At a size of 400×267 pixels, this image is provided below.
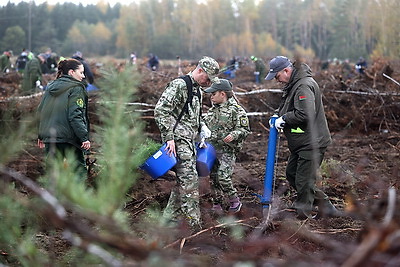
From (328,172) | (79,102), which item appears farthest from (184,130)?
(328,172)

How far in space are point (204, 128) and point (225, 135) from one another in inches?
19.9

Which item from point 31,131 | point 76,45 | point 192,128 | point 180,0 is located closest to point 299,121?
point 192,128

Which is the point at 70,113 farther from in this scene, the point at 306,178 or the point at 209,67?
the point at 306,178

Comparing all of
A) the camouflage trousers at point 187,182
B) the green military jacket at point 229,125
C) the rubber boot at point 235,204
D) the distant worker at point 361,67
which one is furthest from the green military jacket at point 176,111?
the distant worker at point 361,67

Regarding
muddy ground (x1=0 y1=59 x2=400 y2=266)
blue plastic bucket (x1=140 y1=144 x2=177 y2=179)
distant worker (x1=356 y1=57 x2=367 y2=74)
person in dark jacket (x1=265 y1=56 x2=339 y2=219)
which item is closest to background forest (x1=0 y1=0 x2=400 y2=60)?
distant worker (x1=356 y1=57 x2=367 y2=74)

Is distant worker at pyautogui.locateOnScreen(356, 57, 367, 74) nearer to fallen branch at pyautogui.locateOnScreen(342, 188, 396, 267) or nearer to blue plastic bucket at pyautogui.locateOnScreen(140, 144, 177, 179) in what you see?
blue plastic bucket at pyautogui.locateOnScreen(140, 144, 177, 179)

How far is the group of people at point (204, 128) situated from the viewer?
14.8ft

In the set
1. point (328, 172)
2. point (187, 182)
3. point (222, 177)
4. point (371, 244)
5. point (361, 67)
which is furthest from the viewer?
point (361, 67)

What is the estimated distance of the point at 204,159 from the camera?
5.11 m

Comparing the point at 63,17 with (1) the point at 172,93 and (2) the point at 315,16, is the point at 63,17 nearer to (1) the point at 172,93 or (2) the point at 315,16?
(2) the point at 315,16

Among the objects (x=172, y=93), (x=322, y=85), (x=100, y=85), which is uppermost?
(x=100, y=85)

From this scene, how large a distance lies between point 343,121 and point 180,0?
77.3 metres

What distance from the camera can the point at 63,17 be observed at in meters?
58.6

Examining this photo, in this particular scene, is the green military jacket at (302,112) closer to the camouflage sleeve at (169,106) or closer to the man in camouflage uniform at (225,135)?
the man in camouflage uniform at (225,135)
